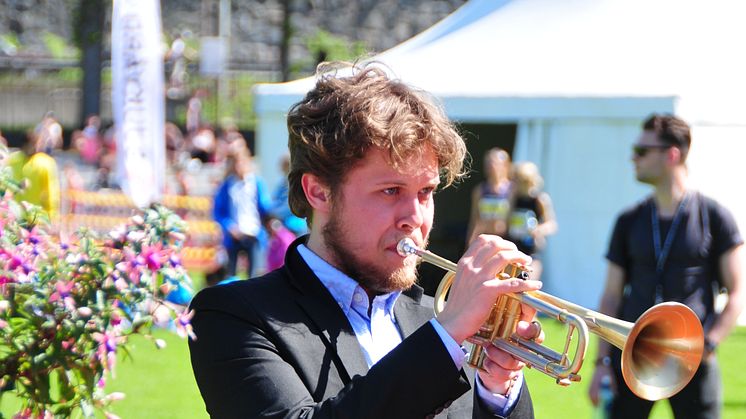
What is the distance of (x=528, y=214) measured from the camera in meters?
11.3

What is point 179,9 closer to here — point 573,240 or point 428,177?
point 573,240

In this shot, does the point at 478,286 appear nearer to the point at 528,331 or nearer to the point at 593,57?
the point at 528,331

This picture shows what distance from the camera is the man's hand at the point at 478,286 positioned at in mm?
2299

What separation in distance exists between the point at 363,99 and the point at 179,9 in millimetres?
32964

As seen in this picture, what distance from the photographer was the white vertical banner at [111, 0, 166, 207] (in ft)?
29.4

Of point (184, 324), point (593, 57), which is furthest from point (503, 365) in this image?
point (593, 57)

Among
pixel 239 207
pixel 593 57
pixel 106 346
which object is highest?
pixel 593 57

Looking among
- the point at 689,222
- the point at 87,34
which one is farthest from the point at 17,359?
the point at 87,34

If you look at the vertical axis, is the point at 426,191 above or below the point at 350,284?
above

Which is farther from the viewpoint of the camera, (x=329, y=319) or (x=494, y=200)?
(x=494, y=200)

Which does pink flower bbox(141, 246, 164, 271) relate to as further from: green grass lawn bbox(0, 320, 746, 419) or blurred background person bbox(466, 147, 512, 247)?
blurred background person bbox(466, 147, 512, 247)

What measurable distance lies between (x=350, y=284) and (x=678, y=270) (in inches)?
118

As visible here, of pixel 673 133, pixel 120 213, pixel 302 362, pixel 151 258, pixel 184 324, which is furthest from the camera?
pixel 120 213

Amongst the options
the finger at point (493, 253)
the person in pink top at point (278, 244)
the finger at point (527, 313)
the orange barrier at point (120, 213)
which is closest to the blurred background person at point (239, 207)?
the person in pink top at point (278, 244)
